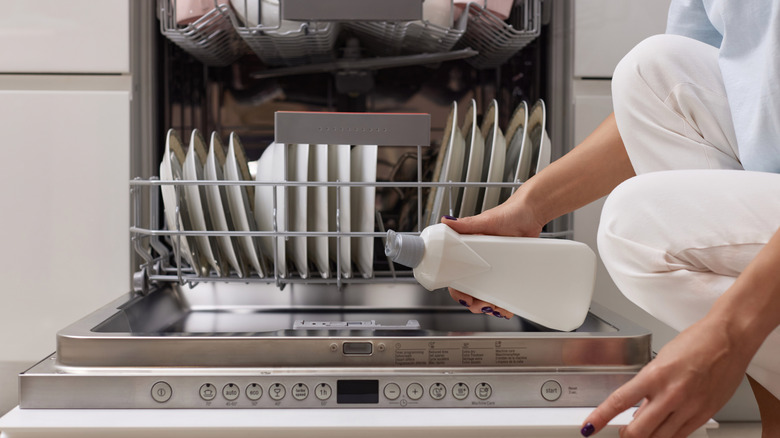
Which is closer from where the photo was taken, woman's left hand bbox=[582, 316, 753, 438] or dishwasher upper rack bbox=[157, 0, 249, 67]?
woman's left hand bbox=[582, 316, 753, 438]

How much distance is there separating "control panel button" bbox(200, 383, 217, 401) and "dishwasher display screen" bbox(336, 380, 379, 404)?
0.43 feet

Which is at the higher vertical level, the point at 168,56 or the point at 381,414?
the point at 168,56

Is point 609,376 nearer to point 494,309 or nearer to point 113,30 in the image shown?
point 494,309

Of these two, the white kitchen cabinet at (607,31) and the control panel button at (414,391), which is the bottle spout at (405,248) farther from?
the white kitchen cabinet at (607,31)

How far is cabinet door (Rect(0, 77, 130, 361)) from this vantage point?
1.01 metres

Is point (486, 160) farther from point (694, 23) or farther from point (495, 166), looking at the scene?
point (694, 23)

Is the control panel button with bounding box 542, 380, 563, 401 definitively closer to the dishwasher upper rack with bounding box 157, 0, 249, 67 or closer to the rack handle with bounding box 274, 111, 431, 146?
the rack handle with bounding box 274, 111, 431, 146

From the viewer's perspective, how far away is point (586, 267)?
0.68 metres

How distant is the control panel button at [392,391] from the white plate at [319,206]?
0.31m

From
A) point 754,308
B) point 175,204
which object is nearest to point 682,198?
point 754,308

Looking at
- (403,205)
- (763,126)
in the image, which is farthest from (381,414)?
(403,205)

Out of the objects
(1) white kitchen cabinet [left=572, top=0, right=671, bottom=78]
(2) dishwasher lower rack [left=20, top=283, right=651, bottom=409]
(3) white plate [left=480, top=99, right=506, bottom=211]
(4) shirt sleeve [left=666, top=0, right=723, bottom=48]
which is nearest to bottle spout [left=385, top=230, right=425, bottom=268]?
(2) dishwasher lower rack [left=20, top=283, right=651, bottom=409]

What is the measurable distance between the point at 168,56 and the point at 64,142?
286 mm

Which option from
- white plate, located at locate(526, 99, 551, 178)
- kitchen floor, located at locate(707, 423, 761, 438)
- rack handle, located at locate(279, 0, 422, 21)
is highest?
rack handle, located at locate(279, 0, 422, 21)
